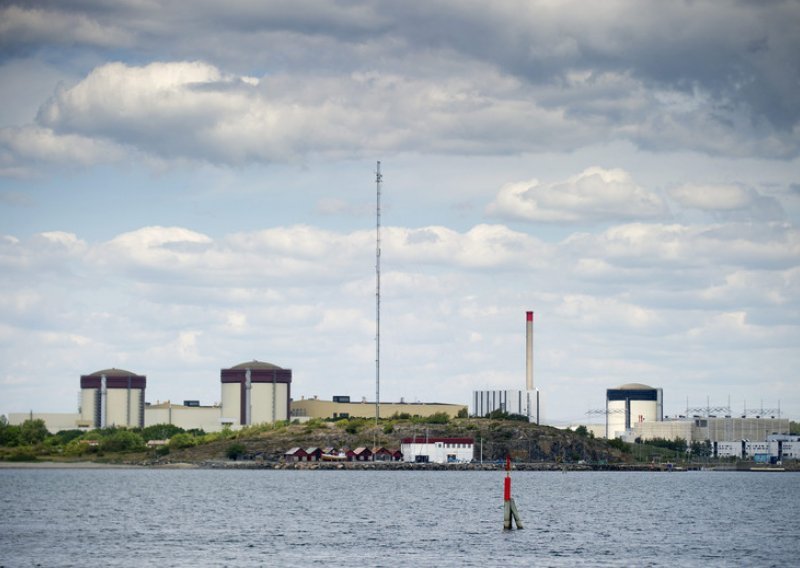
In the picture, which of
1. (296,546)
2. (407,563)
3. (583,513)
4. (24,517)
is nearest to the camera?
(407,563)

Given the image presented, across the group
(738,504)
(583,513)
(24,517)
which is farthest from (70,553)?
(738,504)

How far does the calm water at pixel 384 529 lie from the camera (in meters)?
84.9

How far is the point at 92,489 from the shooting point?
177500 mm

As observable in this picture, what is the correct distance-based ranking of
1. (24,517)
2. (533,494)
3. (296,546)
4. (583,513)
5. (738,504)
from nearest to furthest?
1. (296,546)
2. (24,517)
3. (583,513)
4. (738,504)
5. (533,494)

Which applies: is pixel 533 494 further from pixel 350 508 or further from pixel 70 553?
pixel 70 553

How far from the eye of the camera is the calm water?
84.9 m

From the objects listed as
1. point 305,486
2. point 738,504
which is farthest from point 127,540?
point 305,486

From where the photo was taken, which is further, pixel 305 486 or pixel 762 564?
pixel 305 486

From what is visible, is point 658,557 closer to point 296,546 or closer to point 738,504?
point 296,546

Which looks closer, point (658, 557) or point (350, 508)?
point (658, 557)

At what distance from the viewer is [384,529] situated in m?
106

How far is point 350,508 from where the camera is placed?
133 m

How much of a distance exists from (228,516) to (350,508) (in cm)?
1653

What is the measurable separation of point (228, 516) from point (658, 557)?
46718 millimetres
